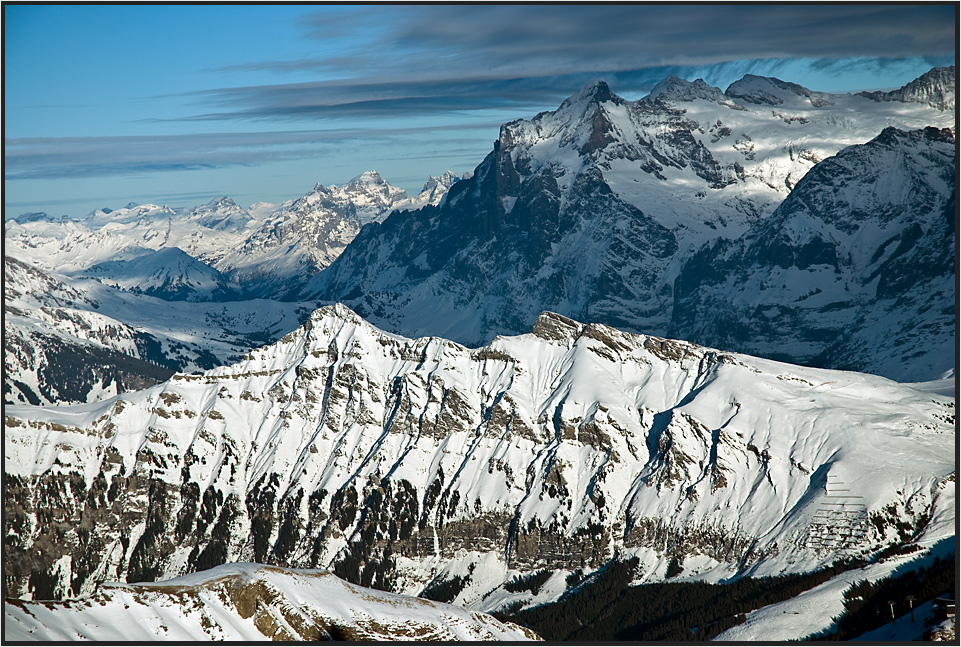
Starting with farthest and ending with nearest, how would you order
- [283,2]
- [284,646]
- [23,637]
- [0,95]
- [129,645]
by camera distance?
[284,646] → [129,645] → [23,637] → [283,2] → [0,95]

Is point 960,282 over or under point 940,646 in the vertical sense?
over

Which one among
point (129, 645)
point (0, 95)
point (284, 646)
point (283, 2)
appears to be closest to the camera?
point (0, 95)

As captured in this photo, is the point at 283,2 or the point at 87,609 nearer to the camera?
the point at 283,2

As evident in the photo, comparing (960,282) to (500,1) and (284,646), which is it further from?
(284,646)

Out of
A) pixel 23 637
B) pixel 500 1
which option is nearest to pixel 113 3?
pixel 500 1

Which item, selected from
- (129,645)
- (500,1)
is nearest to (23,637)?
(129,645)

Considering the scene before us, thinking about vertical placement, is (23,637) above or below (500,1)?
below

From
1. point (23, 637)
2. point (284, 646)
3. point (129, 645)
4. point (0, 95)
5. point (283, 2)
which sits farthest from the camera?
point (284, 646)

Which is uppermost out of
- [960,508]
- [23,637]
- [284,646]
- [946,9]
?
[946,9]

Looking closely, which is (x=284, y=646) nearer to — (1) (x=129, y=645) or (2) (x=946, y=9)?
(1) (x=129, y=645)
